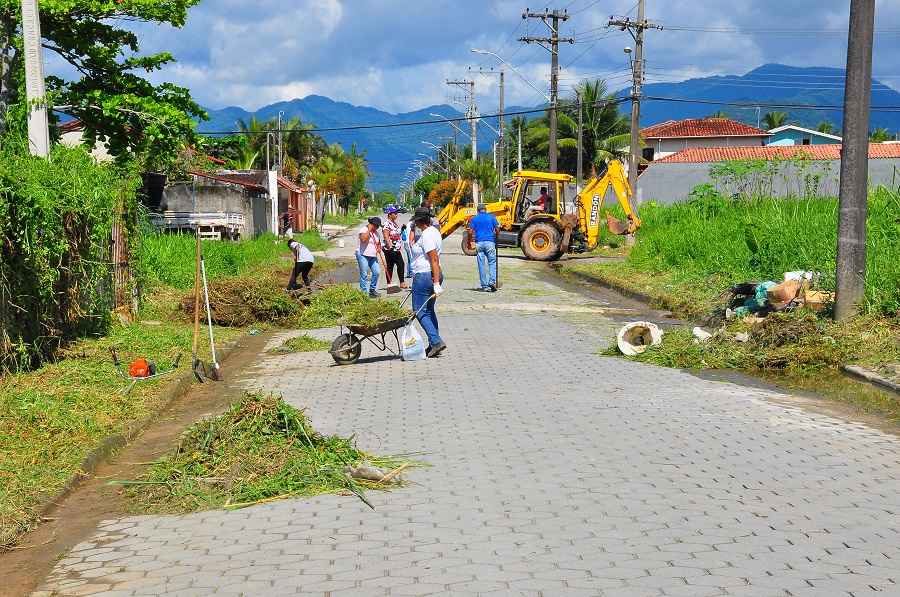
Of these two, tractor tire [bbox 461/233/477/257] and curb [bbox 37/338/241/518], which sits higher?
tractor tire [bbox 461/233/477/257]

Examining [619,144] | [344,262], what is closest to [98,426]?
[344,262]

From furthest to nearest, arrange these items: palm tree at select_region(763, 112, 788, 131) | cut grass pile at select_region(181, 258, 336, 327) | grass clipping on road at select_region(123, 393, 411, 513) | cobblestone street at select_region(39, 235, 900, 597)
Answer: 1. palm tree at select_region(763, 112, 788, 131)
2. cut grass pile at select_region(181, 258, 336, 327)
3. grass clipping on road at select_region(123, 393, 411, 513)
4. cobblestone street at select_region(39, 235, 900, 597)

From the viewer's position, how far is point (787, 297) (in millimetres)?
13359

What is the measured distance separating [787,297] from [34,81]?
1060 cm

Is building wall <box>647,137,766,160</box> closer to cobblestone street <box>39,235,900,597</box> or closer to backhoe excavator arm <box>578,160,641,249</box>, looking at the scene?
backhoe excavator arm <box>578,160,641,249</box>

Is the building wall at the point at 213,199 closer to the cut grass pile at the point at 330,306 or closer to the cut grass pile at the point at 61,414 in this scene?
the cut grass pile at the point at 330,306

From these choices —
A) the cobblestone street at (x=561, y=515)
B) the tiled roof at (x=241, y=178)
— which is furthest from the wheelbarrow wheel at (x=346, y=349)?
the tiled roof at (x=241, y=178)

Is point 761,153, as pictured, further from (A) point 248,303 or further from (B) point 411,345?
(B) point 411,345

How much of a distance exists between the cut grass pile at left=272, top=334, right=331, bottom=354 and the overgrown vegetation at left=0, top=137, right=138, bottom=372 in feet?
7.85

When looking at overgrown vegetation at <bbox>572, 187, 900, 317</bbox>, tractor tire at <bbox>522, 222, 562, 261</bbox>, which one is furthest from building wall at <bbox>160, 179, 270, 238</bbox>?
overgrown vegetation at <bbox>572, 187, 900, 317</bbox>

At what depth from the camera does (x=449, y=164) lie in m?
102

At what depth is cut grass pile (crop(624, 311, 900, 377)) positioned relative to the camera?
11398 millimetres

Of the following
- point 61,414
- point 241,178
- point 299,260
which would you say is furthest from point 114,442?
point 241,178

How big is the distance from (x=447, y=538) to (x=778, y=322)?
7.95m
